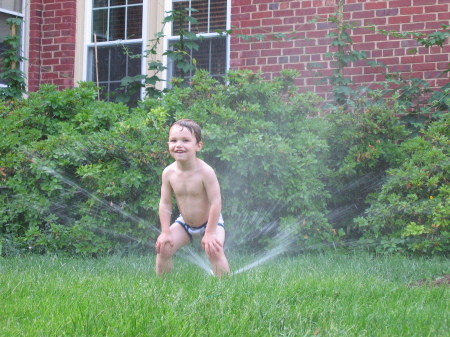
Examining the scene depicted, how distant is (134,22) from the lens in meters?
9.67

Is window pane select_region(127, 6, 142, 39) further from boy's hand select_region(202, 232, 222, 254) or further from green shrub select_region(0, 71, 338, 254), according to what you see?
boy's hand select_region(202, 232, 222, 254)

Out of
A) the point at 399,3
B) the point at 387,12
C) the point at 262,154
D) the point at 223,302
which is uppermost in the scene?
the point at 399,3

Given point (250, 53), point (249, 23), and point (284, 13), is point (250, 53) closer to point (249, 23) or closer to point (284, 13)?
point (249, 23)

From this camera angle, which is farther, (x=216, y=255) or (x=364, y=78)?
(x=364, y=78)

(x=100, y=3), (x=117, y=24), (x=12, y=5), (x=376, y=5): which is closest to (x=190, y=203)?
(x=376, y=5)

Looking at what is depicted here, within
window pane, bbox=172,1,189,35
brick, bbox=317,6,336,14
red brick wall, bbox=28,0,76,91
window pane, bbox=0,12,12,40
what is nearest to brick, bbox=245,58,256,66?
brick, bbox=317,6,336,14

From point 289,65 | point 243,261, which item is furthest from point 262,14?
point 243,261

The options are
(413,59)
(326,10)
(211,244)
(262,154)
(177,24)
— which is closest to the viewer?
(211,244)

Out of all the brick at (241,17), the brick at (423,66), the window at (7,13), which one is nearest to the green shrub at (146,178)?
the brick at (423,66)

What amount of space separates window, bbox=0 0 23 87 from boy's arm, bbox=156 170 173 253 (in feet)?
20.2

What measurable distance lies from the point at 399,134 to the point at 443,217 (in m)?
1.60

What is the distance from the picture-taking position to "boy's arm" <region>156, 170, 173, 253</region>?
175 inches

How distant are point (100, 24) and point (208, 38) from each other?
1880 millimetres

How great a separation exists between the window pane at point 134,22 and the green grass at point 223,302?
5.41 metres
